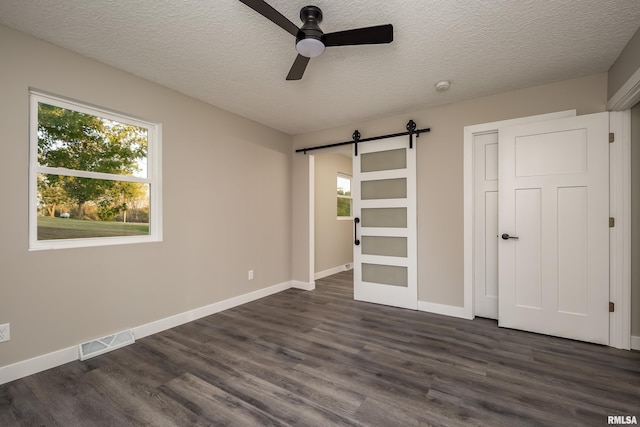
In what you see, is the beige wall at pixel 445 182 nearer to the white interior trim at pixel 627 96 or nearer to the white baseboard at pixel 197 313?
the white interior trim at pixel 627 96

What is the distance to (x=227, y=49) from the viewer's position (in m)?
2.39

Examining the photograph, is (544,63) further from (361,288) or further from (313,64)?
(361,288)

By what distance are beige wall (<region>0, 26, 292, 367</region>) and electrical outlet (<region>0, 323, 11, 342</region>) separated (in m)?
0.04

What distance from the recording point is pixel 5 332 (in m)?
2.08

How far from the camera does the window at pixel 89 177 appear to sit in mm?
2338

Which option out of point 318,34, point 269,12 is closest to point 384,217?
point 318,34

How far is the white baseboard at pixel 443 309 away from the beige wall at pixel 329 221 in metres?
2.31

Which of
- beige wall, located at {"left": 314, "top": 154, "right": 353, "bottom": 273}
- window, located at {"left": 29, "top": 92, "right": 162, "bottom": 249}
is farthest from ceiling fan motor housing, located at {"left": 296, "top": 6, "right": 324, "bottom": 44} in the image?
beige wall, located at {"left": 314, "top": 154, "right": 353, "bottom": 273}

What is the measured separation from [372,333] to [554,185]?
2328mm

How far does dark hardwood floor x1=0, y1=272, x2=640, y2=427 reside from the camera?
68.0 inches

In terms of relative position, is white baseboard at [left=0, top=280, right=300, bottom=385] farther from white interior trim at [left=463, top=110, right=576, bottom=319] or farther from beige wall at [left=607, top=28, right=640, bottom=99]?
beige wall at [left=607, top=28, right=640, bottom=99]

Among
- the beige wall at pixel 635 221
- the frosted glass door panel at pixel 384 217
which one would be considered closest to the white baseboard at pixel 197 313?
the frosted glass door panel at pixel 384 217

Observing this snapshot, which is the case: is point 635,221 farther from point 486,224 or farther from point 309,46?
point 309,46

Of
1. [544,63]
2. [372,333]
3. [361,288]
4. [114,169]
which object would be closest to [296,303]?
[361,288]
